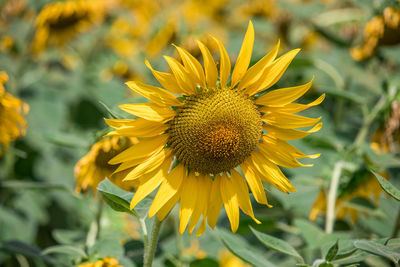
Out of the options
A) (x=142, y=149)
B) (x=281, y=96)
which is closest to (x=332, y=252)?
(x=281, y=96)

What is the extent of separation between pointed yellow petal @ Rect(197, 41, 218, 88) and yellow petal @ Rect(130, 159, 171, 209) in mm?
187

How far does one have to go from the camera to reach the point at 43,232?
6.31 feet

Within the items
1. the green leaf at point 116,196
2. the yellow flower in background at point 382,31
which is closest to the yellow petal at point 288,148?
the green leaf at point 116,196

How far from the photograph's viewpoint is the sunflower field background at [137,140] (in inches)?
42.3

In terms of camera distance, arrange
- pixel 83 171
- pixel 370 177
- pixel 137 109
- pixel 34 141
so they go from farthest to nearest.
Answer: pixel 34 141
pixel 370 177
pixel 83 171
pixel 137 109

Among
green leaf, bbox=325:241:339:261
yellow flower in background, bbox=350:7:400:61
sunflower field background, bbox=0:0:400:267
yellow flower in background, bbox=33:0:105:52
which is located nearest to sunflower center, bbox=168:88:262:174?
sunflower field background, bbox=0:0:400:267

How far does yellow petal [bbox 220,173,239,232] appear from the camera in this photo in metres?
0.87

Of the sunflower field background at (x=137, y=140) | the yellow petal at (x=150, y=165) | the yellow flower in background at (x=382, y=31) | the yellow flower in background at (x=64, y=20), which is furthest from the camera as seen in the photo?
the yellow flower in background at (x=64, y=20)

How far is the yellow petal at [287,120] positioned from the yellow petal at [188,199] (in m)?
0.20

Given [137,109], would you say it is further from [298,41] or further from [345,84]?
[298,41]

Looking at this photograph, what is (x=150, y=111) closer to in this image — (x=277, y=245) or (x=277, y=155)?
(x=277, y=155)

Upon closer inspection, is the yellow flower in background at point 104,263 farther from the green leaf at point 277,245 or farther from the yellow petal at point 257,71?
the yellow petal at point 257,71

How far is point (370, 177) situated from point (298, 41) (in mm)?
1870

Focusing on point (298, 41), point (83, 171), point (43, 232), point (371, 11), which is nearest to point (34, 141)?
point (43, 232)
